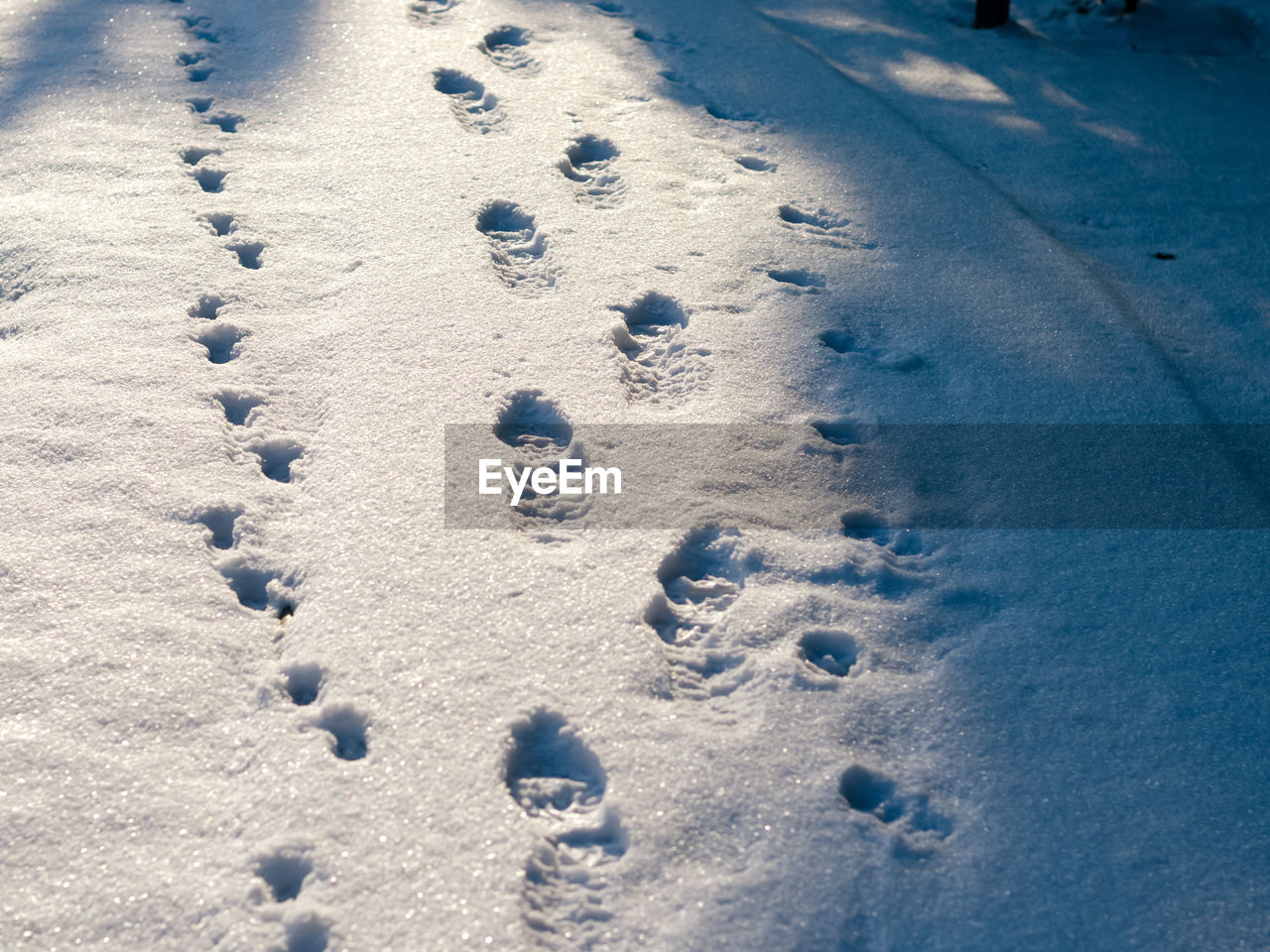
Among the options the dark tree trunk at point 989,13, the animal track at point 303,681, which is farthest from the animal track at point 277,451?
the dark tree trunk at point 989,13

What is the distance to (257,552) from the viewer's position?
1.53 metres

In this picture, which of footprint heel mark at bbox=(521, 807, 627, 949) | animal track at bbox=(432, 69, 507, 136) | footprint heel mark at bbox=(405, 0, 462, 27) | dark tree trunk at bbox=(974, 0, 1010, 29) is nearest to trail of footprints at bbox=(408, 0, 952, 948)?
footprint heel mark at bbox=(521, 807, 627, 949)

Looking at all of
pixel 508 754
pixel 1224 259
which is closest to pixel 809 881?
pixel 508 754

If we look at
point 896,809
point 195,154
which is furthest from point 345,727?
point 195,154

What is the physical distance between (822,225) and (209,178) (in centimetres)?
154

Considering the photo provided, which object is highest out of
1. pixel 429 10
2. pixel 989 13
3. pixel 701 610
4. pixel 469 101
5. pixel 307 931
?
pixel 989 13

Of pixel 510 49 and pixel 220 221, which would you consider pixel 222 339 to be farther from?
pixel 510 49

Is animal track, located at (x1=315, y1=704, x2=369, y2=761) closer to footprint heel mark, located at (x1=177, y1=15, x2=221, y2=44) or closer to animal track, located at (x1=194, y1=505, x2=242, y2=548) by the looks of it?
animal track, located at (x1=194, y1=505, x2=242, y2=548)

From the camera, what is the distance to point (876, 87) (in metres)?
3.06

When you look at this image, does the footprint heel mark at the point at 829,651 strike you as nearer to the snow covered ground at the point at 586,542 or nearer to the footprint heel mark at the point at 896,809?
the snow covered ground at the point at 586,542

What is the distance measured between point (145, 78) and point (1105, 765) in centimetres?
297

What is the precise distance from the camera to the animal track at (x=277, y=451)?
170cm

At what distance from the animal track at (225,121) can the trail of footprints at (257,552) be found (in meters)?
0.07

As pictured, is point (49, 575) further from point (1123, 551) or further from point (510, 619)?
point (1123, 551)
